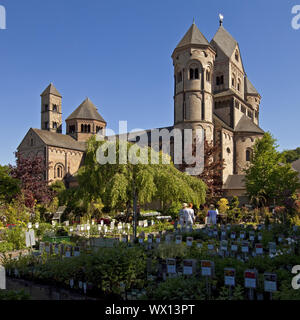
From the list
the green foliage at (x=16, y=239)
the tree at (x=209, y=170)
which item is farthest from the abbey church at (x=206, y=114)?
the green foliage at (x=16, y=239)

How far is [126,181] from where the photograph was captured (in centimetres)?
1767

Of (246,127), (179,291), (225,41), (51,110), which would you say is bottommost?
(179,291)

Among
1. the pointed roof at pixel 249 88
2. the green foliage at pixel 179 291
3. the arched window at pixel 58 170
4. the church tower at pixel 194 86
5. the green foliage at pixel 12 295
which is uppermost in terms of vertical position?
the pointed roof at pixel 249 88

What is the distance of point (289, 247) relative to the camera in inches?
323

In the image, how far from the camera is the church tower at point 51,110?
5731 cm

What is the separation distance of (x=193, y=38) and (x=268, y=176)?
1724cm

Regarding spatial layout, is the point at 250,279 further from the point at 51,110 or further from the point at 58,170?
the point at 51,110

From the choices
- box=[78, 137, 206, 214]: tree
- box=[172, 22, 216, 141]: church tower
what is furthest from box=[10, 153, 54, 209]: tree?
box=[172, 22, 216, 141]: church tower

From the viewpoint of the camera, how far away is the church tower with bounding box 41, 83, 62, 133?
5731 centimetres

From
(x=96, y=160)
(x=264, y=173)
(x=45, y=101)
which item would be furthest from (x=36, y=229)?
(x=45, y=101)

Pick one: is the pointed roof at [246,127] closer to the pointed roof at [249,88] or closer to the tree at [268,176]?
the tree at [268,176]

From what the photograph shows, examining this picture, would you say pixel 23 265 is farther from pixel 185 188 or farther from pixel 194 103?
pixel 194 103

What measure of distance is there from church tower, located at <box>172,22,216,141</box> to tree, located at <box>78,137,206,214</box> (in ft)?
46.0

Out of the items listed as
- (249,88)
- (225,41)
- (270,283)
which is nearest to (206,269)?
(270,283)
